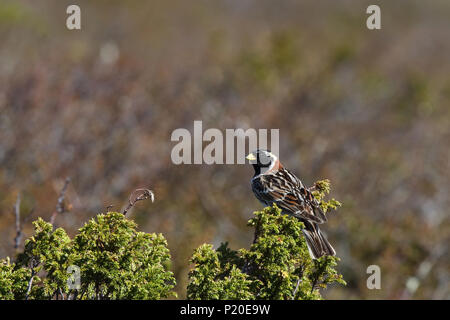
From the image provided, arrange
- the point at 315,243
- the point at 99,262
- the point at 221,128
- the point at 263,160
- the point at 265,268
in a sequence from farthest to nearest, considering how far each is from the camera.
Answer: the point at 221,128
the point at 263,160
the point at 315,243
the point at 265,268
the point at 99,262

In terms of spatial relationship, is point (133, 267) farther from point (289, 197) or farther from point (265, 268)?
point (289, 197)

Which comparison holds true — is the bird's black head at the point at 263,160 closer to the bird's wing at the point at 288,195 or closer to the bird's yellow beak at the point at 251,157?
the bird's yellow beak at the point at 251,157

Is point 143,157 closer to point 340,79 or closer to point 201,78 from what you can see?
point 201,78

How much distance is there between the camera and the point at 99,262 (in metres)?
3.45

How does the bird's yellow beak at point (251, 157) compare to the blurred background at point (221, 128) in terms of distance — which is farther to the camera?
the blurred background at point (221, 128)

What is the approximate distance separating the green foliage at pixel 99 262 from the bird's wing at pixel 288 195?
1.65m

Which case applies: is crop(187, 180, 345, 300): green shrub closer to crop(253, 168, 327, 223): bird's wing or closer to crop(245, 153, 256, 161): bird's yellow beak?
crop(253, 168, 327, 223): bird's wing

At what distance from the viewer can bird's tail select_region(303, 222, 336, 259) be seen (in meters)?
4.19

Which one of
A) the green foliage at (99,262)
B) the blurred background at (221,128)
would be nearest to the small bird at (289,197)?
the green foliage at (99,262)

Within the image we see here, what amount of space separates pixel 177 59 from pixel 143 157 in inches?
477

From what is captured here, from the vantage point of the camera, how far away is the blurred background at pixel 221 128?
9359 mm

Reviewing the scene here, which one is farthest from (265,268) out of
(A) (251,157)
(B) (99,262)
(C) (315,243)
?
(A) (251,157)

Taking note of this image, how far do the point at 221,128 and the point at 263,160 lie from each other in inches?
292

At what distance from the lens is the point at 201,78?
17500 millimetres
